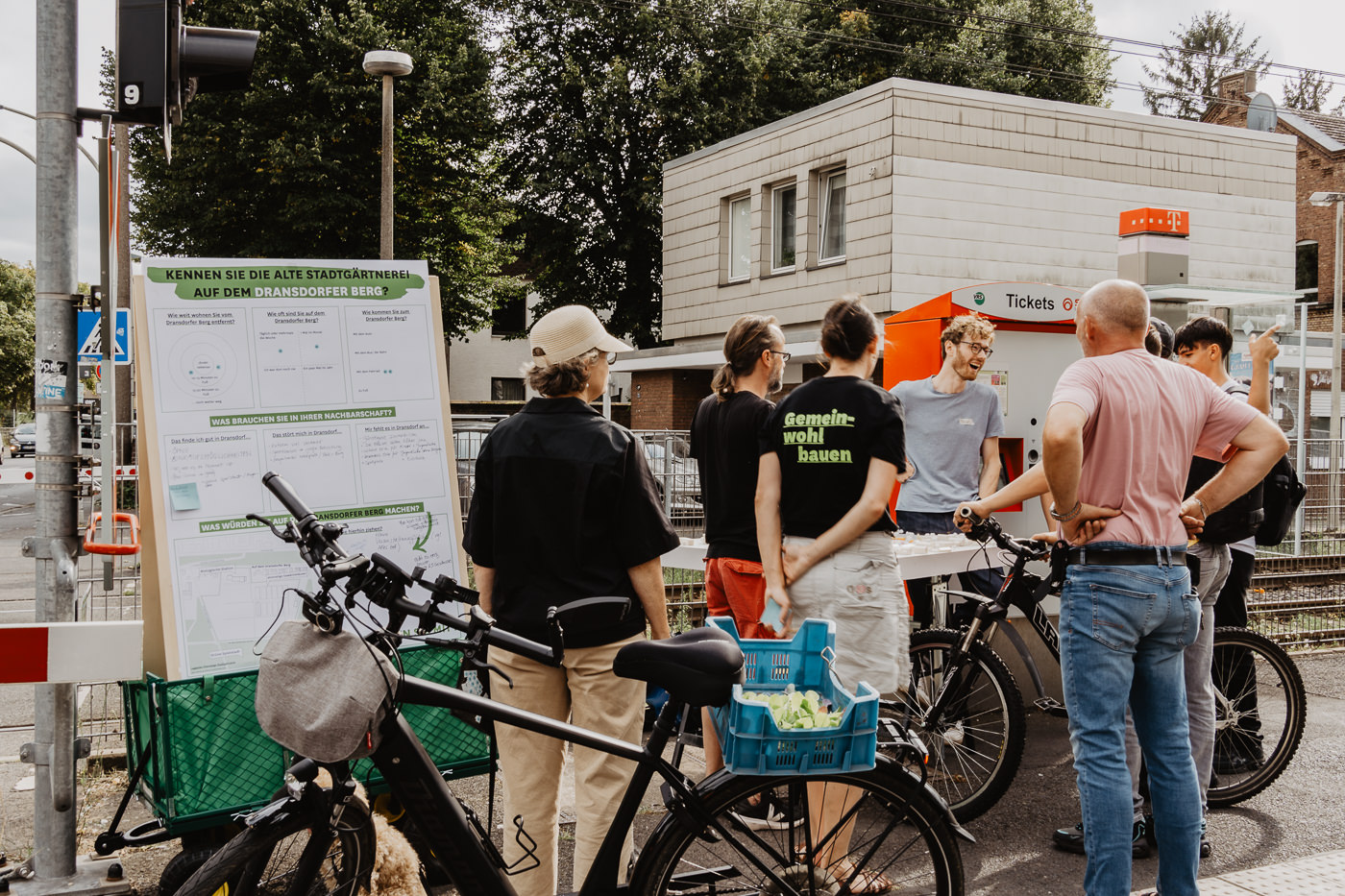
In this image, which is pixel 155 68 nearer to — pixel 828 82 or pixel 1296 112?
pixel 828 82

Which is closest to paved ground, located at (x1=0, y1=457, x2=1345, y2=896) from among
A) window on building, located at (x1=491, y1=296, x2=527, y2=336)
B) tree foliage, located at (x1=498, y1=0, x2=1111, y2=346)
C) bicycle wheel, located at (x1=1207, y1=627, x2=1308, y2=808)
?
bicycle wheel, located at (x1=1207, y1=627, x2=1308, y2=808)

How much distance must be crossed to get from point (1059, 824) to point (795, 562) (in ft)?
6.32

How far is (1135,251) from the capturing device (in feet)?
28.9

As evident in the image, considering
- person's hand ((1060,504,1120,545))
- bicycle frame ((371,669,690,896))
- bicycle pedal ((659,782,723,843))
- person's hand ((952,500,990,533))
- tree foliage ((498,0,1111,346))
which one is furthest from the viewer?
tree foliage ((498,0,1111,346))

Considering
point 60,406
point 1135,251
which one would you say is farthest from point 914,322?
point 60,406

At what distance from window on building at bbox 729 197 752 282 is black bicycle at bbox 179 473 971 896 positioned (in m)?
19.7

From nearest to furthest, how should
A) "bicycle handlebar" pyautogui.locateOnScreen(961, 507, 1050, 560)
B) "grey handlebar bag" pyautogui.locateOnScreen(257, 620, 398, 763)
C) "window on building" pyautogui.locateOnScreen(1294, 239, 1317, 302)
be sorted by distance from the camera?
"grey handlebar bag" pyautogui.locateOnScreen(257, 620, 398, 763) < "bicycle handlebar" pyautogui.locateOnScreen(961, 507, 1050, 560) < "window on building" pyautogui.locateOnScreen(1294, 239, 1317, 302)

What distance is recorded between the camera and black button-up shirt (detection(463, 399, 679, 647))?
3.28 m

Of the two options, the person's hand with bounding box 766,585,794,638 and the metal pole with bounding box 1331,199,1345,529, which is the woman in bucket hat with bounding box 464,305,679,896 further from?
the metal pole with bounding box 1331,199,1345,529

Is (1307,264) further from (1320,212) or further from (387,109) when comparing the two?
(387,109)

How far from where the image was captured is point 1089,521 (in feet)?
11.4

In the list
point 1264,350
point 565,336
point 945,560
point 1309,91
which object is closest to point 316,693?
point 565,336

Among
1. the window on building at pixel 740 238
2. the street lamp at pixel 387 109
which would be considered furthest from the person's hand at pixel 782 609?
the window on building at pixel 740 238

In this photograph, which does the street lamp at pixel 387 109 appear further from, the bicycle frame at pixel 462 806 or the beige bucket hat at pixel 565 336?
the bicycle frame at pixel 462 806
